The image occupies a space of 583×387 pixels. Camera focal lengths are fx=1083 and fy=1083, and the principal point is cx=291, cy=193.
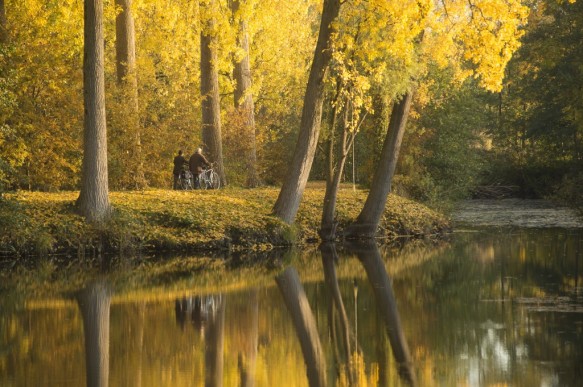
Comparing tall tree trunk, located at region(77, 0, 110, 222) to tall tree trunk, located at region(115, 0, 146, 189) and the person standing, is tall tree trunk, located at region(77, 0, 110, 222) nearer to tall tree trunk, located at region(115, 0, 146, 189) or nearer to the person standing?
tall tree trunk, located at region(115, 0, 146, 189)

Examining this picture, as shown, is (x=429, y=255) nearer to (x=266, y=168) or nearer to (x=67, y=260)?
(x=67, y=260)

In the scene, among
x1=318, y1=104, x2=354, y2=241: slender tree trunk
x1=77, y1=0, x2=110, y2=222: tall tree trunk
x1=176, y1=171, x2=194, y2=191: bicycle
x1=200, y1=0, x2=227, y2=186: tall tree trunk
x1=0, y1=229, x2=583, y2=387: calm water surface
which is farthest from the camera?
x1=200, y1=0, x2=227, y2=186: tall tree trunk

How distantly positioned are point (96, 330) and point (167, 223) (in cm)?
1037

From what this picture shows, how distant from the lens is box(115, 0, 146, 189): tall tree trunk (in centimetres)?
2891

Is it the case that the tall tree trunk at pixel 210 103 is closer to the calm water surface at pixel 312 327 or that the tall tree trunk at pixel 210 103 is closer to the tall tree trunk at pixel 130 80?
the tall tree trunk at pixel 130 80

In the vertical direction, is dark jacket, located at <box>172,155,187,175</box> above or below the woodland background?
below

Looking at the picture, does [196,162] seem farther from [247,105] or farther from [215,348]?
[215,348]

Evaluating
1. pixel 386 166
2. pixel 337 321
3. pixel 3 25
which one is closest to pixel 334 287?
pixel 337 321

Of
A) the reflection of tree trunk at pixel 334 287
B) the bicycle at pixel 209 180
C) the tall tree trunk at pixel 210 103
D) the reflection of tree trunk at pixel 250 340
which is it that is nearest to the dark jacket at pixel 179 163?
the bicycle at pixel 209 180

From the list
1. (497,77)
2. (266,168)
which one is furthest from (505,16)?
(266,168)

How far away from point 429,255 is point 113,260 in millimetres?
6374

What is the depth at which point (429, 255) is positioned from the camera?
22.1 meters

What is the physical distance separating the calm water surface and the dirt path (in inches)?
431

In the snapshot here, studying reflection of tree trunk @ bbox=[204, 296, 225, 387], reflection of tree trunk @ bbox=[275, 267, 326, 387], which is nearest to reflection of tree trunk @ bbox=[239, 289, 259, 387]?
reflection of tree trunk @ bbox=[204, 296, 225, 387]
